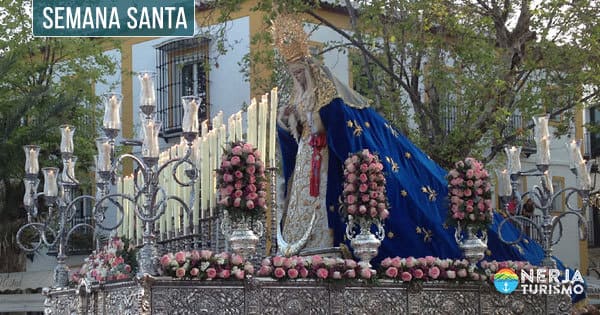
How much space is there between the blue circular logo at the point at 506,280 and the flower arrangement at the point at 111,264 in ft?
12.9

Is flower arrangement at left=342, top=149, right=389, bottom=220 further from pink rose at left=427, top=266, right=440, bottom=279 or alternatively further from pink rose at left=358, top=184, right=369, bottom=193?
pink rose at left=427, top=266, right=440, bottom=279

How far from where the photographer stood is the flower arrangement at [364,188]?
11.3 m

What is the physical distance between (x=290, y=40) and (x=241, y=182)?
7.45 feet

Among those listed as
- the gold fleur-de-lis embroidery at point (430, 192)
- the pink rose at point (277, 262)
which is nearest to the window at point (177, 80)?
the gold fleur-de-lis embroidery at point (430, 192)

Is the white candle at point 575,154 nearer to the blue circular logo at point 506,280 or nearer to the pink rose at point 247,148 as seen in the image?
the blue circular logo at point 506,280

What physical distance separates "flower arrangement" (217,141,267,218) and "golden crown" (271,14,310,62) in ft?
6.09

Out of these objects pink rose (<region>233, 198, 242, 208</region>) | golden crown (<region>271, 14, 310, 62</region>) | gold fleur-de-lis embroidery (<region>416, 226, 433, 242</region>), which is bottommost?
gold fleur-de-lis embroidery (<region>416, 226, 433, 242</region>)

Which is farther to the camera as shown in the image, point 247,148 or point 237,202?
point 247,148

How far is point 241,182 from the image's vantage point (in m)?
11.1

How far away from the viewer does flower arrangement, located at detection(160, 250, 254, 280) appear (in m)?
10.5

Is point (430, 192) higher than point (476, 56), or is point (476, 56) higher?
point (476, 56)

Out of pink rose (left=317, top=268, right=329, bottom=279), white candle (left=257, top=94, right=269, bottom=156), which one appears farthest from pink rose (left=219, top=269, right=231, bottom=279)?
white candle (left=257, top=94, right=269, bottom=156)

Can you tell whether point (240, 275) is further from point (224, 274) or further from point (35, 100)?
point (35, 100)

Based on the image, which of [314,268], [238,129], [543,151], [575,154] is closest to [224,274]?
[314,268]
